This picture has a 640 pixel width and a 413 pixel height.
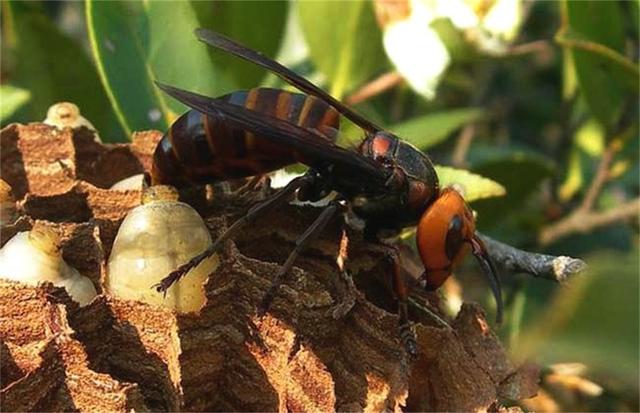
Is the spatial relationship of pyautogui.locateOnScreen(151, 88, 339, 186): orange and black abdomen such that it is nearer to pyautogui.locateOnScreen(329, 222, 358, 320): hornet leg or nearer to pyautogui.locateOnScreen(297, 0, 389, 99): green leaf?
pyautogui.locateOnScreen(329, 222, 358, 320): hornet leg

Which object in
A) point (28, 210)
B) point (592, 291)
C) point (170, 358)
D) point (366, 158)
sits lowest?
point (592, 291)

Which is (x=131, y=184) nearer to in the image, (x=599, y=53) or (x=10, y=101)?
(x=10, y=101)

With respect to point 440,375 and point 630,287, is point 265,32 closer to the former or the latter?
point 440,375

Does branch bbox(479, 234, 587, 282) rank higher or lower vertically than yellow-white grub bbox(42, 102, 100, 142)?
lower

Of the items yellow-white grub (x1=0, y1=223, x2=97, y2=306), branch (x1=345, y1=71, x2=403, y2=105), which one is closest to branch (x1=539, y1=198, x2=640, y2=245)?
branch (x1=345, y1=71, x2=403, y2=105)

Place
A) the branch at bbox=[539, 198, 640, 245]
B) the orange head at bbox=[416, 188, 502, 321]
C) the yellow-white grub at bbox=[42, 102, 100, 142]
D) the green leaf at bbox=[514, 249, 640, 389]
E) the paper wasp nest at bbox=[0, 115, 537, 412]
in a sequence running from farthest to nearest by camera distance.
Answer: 1. the branch at bbox=[539, 198, 640, 245]
2. the yellow-white grub at bbox=[42, 102, 100, 142]
3. the orange head at bbox=[416, 188, 502, 321]
4. the paper wasp nest at bbox=[0, 115, 537, 412]
5. the green leaf at bbox=[514, 249, 640, 389]

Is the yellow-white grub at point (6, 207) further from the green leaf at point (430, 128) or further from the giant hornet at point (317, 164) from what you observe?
the green leaf at point (430, 128)

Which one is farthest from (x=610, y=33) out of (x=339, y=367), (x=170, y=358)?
(x=170, y=358)
